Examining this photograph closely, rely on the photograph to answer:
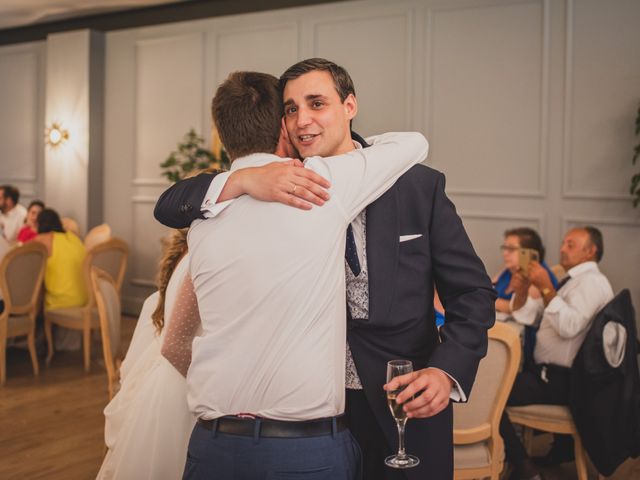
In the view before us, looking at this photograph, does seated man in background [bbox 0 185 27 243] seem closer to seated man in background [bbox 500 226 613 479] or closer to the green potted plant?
the green potted plant

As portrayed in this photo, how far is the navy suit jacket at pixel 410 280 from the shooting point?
1.55m

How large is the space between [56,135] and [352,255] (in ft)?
24.9

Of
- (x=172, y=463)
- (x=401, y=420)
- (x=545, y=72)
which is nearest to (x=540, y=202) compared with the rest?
(x=545, y=72)

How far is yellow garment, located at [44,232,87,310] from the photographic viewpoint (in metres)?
5.68

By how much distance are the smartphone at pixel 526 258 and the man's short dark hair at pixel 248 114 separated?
99.4 inches

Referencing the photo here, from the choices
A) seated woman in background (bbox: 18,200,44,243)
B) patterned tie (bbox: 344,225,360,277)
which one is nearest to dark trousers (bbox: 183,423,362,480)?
patterned tie (bbox: 344,225,360,277)

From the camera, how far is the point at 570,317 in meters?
3.37

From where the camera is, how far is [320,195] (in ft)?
4.65

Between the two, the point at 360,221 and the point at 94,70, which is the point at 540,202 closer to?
the point at 360,221

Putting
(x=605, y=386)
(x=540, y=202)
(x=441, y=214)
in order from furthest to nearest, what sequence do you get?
(x=540, y=202)
(x=605, y=386)
(x=441, y=214)

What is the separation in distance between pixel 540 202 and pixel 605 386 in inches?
105

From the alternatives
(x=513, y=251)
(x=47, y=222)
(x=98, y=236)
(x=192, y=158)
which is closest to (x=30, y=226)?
(x=98, y=236)

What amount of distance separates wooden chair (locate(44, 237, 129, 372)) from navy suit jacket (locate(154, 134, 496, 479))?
409 cm

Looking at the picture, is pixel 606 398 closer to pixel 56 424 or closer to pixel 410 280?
pixel 410 280
